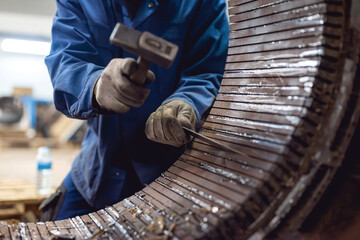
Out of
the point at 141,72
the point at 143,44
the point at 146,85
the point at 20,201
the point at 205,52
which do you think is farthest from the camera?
the point at 20,201

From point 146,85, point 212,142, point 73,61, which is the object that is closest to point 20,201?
point 73,61

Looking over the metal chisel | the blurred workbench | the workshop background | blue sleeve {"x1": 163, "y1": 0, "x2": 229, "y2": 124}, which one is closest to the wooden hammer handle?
the metal chisel

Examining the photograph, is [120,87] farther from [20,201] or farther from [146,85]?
[20,201]

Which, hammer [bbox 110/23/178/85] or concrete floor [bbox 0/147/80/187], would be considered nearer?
hammer [bbox 110/23/178/85]

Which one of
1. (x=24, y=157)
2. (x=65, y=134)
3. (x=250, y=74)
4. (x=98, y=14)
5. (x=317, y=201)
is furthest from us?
(x=65, y=134)

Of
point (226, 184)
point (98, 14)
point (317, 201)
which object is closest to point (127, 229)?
point (226, 184)

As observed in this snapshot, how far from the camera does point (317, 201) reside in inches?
33.3

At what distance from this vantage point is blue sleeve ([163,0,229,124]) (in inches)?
63.7

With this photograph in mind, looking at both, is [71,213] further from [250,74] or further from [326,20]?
[326,20]

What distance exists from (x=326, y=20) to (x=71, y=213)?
4.49ft

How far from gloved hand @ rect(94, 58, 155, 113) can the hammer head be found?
134 millimetres

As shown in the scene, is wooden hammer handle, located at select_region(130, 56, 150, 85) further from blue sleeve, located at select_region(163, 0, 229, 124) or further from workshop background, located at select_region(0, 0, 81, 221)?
workshop background, located at select_region(0, 0, 81, 221)

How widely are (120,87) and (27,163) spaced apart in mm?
5532

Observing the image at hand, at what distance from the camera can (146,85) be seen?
4.50 ft
